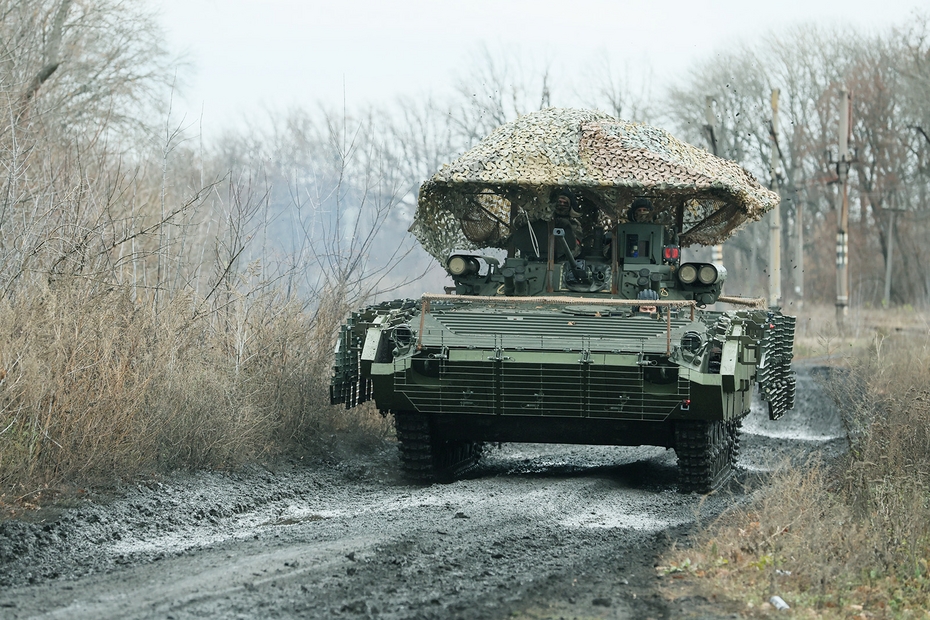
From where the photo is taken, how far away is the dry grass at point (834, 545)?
6.33 metres

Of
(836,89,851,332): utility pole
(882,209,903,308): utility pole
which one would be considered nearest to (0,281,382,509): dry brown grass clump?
(836,89,851,332): utility pole

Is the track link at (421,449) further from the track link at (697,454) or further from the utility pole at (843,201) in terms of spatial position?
the utility pole at (843,201)

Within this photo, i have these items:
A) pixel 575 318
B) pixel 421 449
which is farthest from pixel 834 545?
pixel 421 449

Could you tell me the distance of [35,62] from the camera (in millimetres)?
16938

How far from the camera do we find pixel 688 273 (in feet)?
37.7

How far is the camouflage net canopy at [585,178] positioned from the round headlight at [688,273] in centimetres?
75

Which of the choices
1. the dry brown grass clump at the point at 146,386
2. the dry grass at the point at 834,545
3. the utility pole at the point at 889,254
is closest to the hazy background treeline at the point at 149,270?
the dry brown grass clump at the point at 146,386

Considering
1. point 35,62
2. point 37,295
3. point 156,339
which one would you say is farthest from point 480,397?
point 35,62

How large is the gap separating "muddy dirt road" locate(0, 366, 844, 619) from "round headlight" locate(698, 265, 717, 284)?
1.87 m

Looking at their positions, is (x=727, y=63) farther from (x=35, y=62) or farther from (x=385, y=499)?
(x=385, y=499)

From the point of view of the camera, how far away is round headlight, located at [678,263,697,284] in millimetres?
11453

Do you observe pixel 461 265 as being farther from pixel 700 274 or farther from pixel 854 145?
pixel 854 145

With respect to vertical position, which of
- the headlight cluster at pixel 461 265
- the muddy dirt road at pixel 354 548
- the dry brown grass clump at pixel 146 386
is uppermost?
the headlight cluster at pixel 461 265

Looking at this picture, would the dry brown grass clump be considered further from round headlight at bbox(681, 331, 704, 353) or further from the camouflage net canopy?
round headlight at bbox(681, 331, 704, 353)
